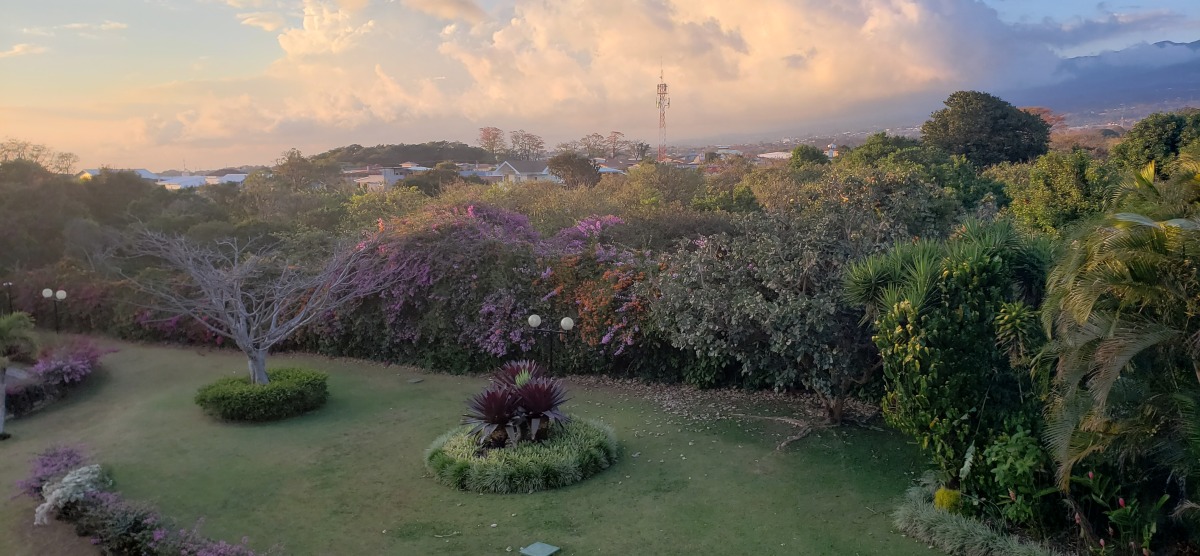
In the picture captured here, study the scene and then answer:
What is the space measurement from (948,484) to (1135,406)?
5.68ft

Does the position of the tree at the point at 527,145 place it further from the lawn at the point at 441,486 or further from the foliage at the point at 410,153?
the lawn at the point at 441,486

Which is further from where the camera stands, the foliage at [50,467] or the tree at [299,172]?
the tree at [299,172]

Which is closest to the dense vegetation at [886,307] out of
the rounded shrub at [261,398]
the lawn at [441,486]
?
the lawn at [441,486]

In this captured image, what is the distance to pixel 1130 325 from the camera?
4.56 metres

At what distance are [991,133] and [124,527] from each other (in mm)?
41189

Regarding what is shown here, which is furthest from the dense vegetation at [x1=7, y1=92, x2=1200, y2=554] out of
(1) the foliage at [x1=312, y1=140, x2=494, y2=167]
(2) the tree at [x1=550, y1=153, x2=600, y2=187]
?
(1) the foliage at [x1=312, y1=140, x2=494, y2=167]

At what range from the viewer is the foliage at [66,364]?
1102 centimetres

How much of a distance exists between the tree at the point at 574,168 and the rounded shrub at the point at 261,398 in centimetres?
2481

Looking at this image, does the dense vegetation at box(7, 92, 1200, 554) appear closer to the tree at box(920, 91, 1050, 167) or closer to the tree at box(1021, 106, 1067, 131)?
the tree at box(920, 91, 1050, 167)

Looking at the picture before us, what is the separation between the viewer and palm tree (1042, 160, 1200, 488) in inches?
175

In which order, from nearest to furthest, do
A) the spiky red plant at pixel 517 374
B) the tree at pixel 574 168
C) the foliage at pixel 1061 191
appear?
the spiky red plant at pixel 517 374
the foliage at pixel 1061 191
the tree at pixel 574 168

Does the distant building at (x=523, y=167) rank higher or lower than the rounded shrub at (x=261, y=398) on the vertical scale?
higher

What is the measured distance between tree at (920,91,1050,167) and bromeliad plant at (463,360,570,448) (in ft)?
118

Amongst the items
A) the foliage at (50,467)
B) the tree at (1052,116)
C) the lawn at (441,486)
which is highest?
the tree at (1052,116)
